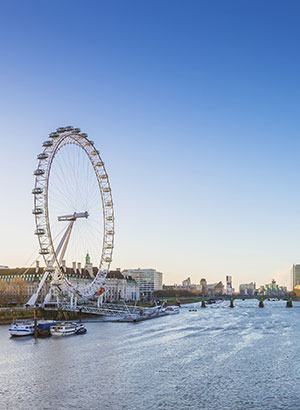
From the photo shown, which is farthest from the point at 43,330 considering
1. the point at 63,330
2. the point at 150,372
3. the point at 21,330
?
the point at 150,372

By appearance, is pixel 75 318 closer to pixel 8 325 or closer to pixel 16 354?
pixel 8 325

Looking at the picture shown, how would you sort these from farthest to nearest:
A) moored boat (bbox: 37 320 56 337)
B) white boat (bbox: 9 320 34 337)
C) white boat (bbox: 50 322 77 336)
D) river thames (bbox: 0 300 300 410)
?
1. white boat (bbox: 50 322 77 336)
2. moored boat (bbox: 37 320 56 337)
3. white boat (bbox: 9 320 34 337)
4. river thames (bbox: 0 300 300 410)

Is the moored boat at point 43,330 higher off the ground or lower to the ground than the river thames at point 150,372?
higher

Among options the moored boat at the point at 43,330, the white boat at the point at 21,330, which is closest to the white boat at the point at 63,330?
the moored boat at the point at 43,330

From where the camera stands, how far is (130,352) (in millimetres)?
45031

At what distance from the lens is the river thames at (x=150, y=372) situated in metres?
28.0

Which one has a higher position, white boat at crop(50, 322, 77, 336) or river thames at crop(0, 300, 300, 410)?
white boat at crop(50, 322, 77, 336)

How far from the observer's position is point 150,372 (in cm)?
3566

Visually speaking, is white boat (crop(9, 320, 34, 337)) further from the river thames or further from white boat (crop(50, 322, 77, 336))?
white boat (crop(50, 322, 77, 336))

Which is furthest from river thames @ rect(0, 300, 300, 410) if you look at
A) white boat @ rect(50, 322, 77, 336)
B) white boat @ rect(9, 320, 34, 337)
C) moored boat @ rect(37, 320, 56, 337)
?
moored boat @ rect(37, 320, 56, 337)

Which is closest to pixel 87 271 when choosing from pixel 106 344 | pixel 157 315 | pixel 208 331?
pixel 157 315

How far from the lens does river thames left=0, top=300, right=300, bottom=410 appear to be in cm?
2795

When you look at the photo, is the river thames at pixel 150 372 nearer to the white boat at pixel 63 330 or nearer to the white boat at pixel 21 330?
the white boat at pixel 21 330

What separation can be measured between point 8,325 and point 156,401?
146 feet
